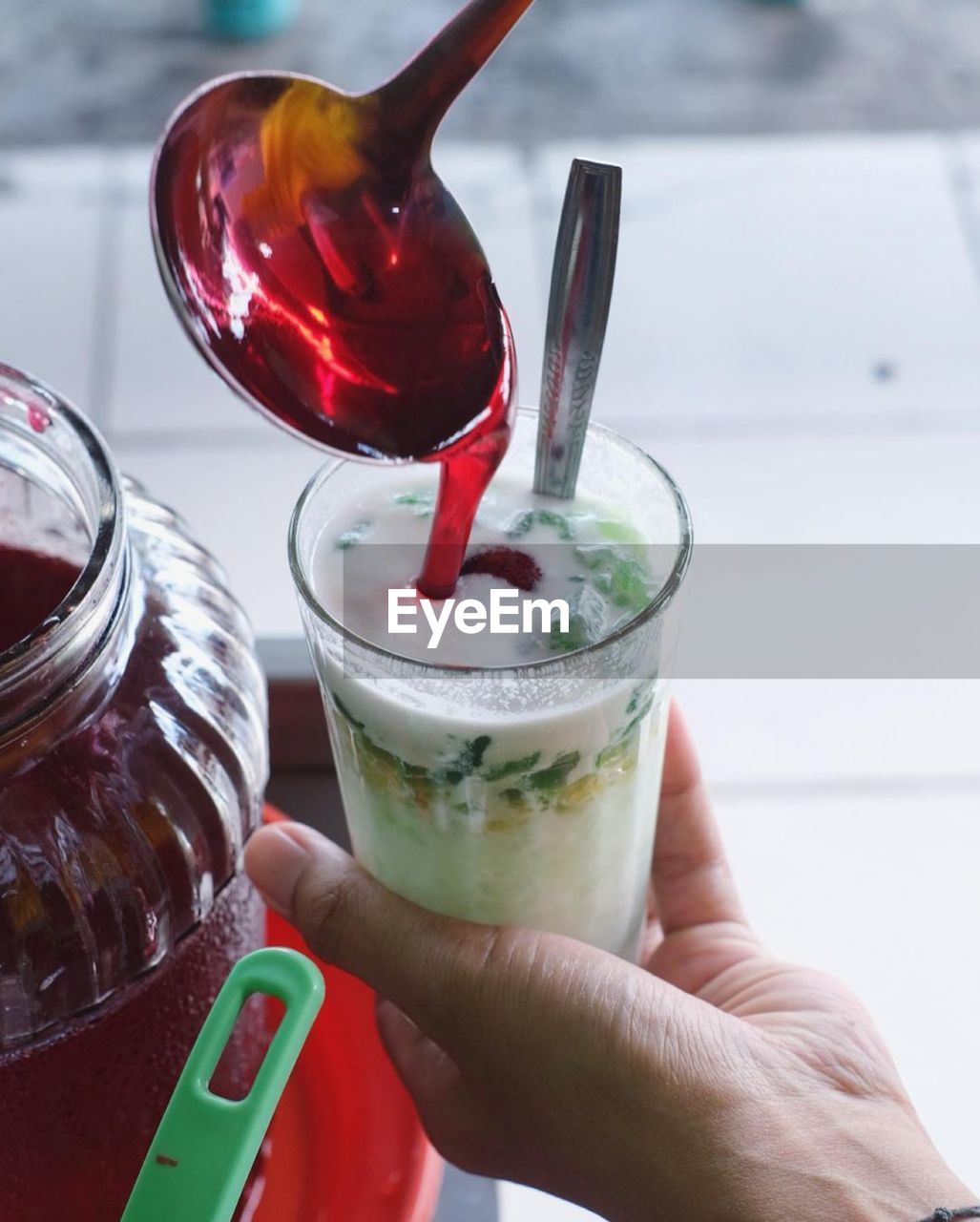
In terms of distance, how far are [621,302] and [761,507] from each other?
293mm

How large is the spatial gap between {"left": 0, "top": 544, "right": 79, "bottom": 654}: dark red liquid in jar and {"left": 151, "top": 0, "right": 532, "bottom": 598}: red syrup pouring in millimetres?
132

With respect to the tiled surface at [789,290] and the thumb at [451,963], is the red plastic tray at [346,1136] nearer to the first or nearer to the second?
the thumb at [451,963]

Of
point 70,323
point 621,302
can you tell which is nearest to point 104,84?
point 70,323

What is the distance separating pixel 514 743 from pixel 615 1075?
0.14 metres

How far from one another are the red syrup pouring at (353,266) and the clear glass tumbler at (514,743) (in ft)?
0.16

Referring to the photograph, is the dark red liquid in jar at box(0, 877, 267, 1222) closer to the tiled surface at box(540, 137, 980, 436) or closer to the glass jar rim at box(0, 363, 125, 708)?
the glass jar rim at box(0, 363, 125, 708)

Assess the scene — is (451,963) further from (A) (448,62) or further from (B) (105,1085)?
(A) (448,62)

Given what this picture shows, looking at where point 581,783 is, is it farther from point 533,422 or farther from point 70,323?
point 70,323

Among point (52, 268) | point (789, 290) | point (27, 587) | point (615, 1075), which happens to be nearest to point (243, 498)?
point (52, 268)

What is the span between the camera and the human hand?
57 cm

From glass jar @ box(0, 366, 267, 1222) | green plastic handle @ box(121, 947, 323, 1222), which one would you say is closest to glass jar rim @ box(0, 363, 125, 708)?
glass jar @ box(0, 366, 267, 1222)

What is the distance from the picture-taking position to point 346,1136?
699 millimetres

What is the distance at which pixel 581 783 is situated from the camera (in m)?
0.58

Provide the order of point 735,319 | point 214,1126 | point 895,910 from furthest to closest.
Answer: point 735,319
point 895,910
point 214,1126
